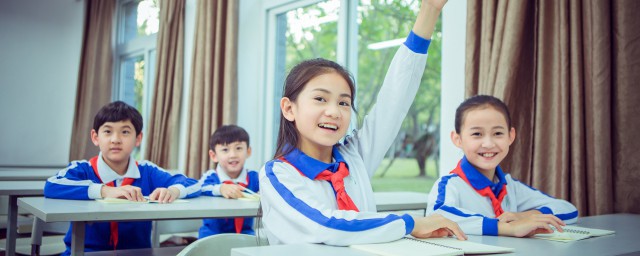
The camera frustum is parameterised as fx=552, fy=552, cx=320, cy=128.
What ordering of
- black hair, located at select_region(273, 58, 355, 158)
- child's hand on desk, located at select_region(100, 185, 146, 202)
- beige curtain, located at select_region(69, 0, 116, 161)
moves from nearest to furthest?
black hair, located at select_region(273, 58, 355, 158)
child's hand on desk, located at select_region(100, 185, 146, 202)
beige curtain, located at select_region(69, 0, 116, 161)

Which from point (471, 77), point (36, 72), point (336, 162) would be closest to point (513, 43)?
point (471, 77)

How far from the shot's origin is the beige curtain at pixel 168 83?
5305 millimetres

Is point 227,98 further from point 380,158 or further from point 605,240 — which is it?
point 605,240

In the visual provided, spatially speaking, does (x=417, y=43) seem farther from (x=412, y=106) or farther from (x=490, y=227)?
(x=412, y=106)

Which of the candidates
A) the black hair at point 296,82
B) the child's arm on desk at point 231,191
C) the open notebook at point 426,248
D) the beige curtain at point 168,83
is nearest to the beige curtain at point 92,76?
the beige curtain at point 168,83

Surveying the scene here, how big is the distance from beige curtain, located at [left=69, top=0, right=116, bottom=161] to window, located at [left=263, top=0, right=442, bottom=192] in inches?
128

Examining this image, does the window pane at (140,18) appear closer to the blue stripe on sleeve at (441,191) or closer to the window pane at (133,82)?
the window pane at (133,82)

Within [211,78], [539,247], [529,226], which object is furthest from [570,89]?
[211,78]

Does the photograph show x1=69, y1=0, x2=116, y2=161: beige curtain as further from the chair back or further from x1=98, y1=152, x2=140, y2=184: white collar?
the chair back

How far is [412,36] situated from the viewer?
4.42 feet

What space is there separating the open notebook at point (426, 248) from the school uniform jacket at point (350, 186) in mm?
23

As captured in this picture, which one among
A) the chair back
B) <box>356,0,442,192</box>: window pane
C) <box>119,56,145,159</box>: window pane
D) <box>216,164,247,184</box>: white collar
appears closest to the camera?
the chair back

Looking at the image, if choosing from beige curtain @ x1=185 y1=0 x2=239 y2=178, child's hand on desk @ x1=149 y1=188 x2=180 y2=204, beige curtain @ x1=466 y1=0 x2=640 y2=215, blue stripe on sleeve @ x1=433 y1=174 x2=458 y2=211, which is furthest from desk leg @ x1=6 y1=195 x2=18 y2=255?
beige curtain @ x1=185 y1=0 x2=239 y2=178

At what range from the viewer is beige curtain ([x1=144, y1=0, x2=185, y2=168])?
530 cm
